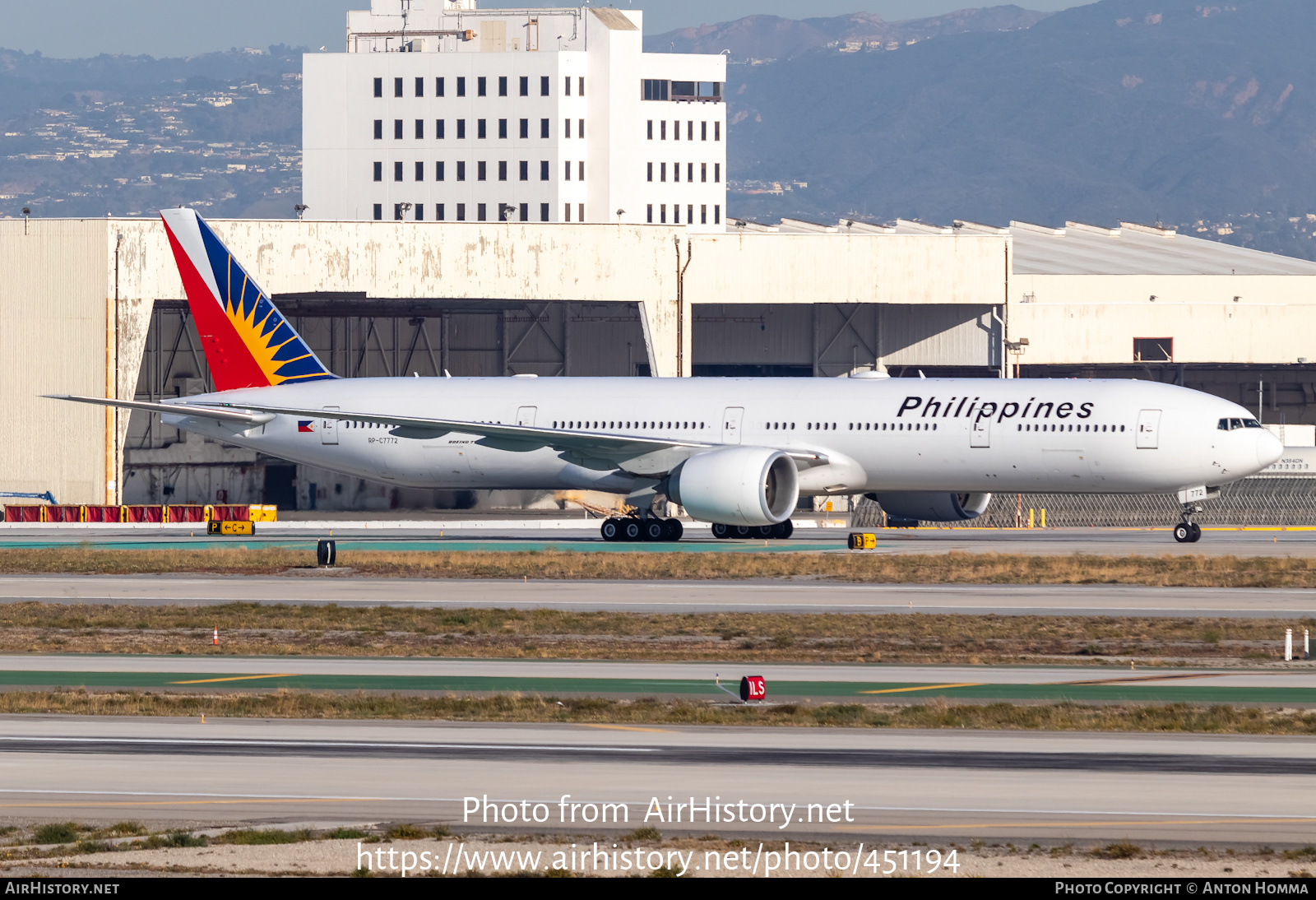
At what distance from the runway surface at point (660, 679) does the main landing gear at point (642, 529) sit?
75.7ft

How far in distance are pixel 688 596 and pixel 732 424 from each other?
14.1m

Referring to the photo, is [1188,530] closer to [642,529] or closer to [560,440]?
[642,529]

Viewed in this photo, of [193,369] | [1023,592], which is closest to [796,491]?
[1023,592]

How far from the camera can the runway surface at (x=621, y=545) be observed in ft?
153

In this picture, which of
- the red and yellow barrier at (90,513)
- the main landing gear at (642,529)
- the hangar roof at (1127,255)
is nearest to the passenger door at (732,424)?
the main landing gear at (642,529)

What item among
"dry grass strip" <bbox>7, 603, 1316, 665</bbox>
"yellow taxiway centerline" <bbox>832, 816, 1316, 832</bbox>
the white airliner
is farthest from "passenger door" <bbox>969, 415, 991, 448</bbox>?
"yellow taxiway centerline" <bbox>832, 816, 1316, 832</bbox>

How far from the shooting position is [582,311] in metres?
82.6

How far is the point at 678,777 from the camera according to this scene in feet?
54.8

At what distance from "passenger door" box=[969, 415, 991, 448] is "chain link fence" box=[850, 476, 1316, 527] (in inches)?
637

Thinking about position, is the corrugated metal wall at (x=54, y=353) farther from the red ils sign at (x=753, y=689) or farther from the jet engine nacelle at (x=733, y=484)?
the red ils sign at (x=753, y=689)

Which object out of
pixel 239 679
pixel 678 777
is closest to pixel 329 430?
pixel 239 679

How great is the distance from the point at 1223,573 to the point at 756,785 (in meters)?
25.4
